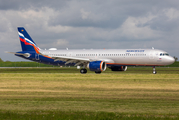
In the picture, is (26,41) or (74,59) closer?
(74,59)

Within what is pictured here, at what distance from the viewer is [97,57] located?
53531 millimetres

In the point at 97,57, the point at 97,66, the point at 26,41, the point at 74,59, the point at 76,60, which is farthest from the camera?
the point at 26,41

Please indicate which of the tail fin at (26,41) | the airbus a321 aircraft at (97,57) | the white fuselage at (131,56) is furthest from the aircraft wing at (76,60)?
the tail fin at (26,41)

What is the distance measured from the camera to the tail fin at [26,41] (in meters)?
61.7

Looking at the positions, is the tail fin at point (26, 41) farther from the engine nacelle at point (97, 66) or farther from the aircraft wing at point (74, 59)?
the engine nacelle at point (97, 66)

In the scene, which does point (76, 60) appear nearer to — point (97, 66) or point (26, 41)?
point (97, 66)

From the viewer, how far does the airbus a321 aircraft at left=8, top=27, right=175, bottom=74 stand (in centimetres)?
4881

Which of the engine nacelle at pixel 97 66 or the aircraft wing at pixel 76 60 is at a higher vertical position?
the aircraft wing at pixel 76 60

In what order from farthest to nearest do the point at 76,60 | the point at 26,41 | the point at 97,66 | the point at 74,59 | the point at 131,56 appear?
the point at 26,41 → the point at 76,60 → the point at 74,59 → the point at 131,56 → the point at 97,66

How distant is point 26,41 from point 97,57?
723 inches

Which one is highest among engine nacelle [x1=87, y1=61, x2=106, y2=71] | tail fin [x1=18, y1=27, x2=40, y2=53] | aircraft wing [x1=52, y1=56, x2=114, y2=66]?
tail fin [x1=18, y1=27, x2=40, y2=53]

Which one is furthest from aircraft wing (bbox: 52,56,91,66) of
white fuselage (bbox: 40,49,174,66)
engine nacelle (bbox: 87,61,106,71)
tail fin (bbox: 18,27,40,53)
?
tail fin (bbox: 18,27,40,53)

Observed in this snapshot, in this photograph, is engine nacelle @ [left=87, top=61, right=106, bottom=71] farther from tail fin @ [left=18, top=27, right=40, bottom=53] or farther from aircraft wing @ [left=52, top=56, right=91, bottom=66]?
tail fin @ [left=18, top=27, right=40, bottom=53]

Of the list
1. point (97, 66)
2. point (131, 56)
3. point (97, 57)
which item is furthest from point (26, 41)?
point (131, 56)
